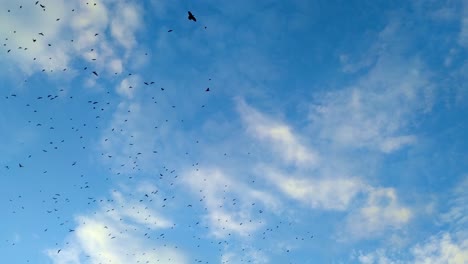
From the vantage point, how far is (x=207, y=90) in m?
31.3

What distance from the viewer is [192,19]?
26562mm

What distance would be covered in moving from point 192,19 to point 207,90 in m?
7.92

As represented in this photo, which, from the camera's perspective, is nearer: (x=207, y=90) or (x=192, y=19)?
(x=192, y=19)
